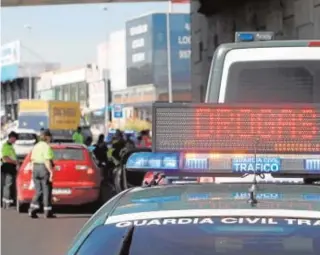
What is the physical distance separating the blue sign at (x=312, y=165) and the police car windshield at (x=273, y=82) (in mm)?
Answer: 2738

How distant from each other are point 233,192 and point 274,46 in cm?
441

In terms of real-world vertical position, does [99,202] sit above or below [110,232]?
below

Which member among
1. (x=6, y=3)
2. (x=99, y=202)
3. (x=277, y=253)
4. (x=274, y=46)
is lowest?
(x=99, y=202)

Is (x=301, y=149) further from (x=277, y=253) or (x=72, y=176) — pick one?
(x=72, y=176)

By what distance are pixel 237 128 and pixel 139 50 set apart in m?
81.8

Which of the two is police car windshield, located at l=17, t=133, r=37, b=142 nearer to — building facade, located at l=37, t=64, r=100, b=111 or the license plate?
the license plate

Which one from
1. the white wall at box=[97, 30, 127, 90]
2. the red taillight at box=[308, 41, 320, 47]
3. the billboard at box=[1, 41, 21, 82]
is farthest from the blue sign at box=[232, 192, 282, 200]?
the billboard at box=[1, 41, 21, 82]

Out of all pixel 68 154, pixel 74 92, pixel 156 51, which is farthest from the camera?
pixel 74 92

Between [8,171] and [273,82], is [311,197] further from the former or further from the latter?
[8,171]

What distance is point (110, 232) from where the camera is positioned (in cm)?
346

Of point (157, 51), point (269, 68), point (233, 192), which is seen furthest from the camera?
point (157, 51)

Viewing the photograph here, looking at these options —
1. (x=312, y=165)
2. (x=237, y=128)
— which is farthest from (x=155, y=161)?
(x=312, y=165)

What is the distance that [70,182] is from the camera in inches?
683

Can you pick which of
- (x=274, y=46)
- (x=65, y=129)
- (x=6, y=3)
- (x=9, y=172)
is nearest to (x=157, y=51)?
(x=65, y=129)
